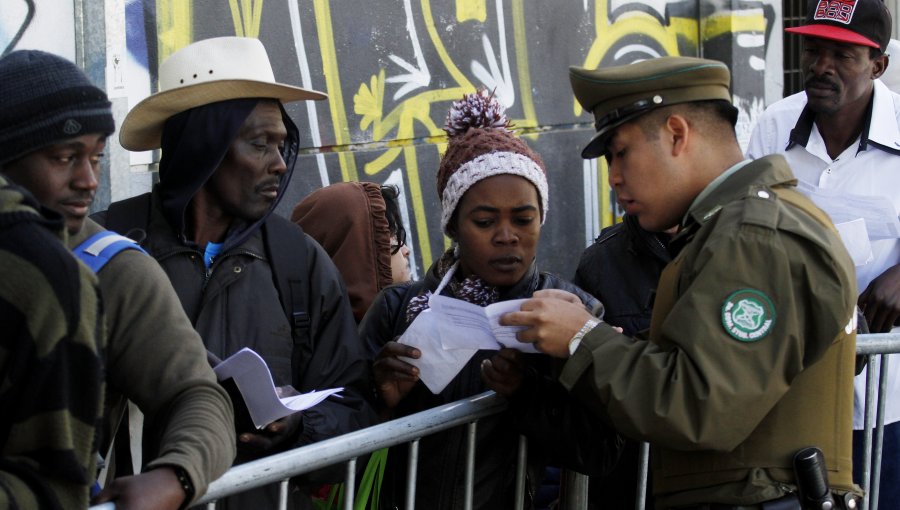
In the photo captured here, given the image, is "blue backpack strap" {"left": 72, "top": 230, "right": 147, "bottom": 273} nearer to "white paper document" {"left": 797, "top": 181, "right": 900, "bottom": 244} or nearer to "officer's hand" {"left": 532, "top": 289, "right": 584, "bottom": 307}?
"officer's hand" {"left": 532, "top": 289, "right": 584, "bottom": 307}

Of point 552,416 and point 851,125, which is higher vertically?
point 851,125

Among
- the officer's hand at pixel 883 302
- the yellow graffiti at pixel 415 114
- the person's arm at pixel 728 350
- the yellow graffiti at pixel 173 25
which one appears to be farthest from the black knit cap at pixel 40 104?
the yellow graffiti at pixel 415 114

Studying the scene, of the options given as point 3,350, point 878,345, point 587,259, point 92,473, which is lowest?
point 878,345

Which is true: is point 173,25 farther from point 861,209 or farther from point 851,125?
point 861,209

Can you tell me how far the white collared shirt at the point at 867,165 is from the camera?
3.71 metres

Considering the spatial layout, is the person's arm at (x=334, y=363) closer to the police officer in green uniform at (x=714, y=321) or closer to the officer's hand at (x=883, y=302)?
the police officer in green uniform at (x=714, y=321)

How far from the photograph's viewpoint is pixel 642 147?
8.36 ft

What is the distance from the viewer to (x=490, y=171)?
3121 millimetres

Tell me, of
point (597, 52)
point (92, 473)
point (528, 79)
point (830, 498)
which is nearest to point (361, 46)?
point (528, 79)

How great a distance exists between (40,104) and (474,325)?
114 cm

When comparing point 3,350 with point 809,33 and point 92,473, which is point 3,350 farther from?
point 809,33

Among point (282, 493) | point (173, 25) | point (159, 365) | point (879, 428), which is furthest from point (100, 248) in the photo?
point (173, 25)

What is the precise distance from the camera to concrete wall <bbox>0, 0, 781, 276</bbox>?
4918mm

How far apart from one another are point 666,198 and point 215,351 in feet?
3.90
